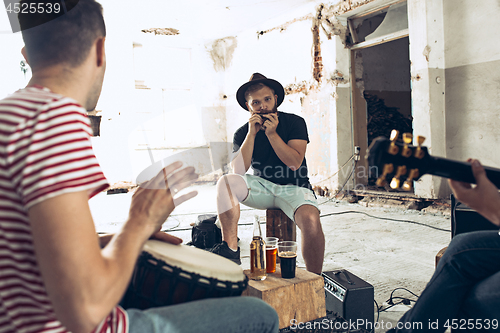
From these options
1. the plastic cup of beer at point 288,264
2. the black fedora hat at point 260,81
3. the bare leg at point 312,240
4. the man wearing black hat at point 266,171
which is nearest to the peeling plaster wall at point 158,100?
the black fedora hat at point 260,81

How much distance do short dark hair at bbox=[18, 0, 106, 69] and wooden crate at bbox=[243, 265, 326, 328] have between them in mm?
1133

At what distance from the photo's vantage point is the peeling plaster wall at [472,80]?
3889 mm

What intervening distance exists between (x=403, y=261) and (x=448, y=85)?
2.74m

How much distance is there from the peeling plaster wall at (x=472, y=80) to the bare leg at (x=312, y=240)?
296 centimetres

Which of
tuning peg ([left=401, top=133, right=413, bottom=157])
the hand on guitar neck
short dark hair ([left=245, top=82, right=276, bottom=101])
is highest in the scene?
short dark hair ([left=245, top=82, right=276, bottom=101])

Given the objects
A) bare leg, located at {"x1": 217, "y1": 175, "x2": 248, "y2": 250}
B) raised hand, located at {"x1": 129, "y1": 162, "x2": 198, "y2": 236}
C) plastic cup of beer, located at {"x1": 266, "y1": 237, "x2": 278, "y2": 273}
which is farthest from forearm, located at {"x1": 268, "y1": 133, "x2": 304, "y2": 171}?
raised hand, located at {"x1": 129, "y1": 162, "x2": 198, "y2": 236}

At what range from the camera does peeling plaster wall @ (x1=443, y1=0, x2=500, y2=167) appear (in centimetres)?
389

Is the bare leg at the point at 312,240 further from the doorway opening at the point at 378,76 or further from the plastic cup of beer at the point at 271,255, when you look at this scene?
the doorway opening at the point at 378,76

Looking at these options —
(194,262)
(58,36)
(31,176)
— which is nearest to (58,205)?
(31,176)

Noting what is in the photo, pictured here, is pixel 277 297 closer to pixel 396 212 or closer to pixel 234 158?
pixel 234 158

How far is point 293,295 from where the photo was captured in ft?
5.04

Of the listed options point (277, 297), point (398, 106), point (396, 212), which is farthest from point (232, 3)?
point (277, 297)

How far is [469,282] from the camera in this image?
50.2 inches

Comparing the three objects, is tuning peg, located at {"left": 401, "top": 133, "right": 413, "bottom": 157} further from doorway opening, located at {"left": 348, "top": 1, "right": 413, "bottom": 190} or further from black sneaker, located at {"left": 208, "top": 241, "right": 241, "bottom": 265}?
doorway opening, located at {"left": 348, "top": 1, "right": 413, "bottom": 190}
